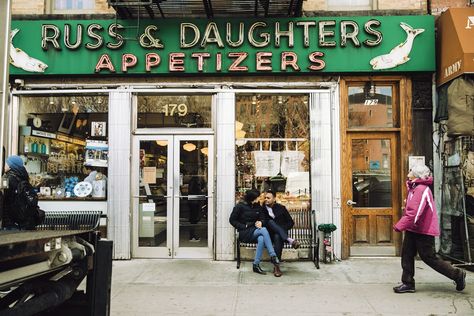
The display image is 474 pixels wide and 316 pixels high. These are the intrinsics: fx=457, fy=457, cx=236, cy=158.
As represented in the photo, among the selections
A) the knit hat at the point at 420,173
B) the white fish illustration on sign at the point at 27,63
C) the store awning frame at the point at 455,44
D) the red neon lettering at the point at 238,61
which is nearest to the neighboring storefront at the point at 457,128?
the store awning frame at the point at 455,44

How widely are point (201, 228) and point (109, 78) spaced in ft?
11.3

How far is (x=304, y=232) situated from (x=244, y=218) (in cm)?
138

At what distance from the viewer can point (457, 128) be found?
7832mm

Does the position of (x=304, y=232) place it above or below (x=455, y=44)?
below

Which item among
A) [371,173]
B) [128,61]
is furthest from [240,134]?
[371,173]

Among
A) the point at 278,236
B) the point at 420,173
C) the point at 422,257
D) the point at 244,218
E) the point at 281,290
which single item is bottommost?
the point at 281,290

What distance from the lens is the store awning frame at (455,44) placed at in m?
7.65

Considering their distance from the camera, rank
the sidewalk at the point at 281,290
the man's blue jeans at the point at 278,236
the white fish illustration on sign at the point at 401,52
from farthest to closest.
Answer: the white fish illustration on sign at the point at 401,52 → the man's blue jeans at the point at 278,236 → the sidewalk at the point at 281,290

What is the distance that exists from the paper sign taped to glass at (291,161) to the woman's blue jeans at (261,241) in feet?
5.18

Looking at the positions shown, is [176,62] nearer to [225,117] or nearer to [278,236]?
[225,117]

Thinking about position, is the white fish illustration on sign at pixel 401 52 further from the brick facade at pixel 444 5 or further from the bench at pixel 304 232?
the bench at pixel 304 232

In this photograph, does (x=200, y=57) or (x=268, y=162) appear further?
(x=268, y=162)

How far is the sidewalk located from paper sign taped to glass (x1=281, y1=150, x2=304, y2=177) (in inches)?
70.9

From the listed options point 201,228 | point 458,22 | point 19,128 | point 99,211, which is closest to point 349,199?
point 201,228
